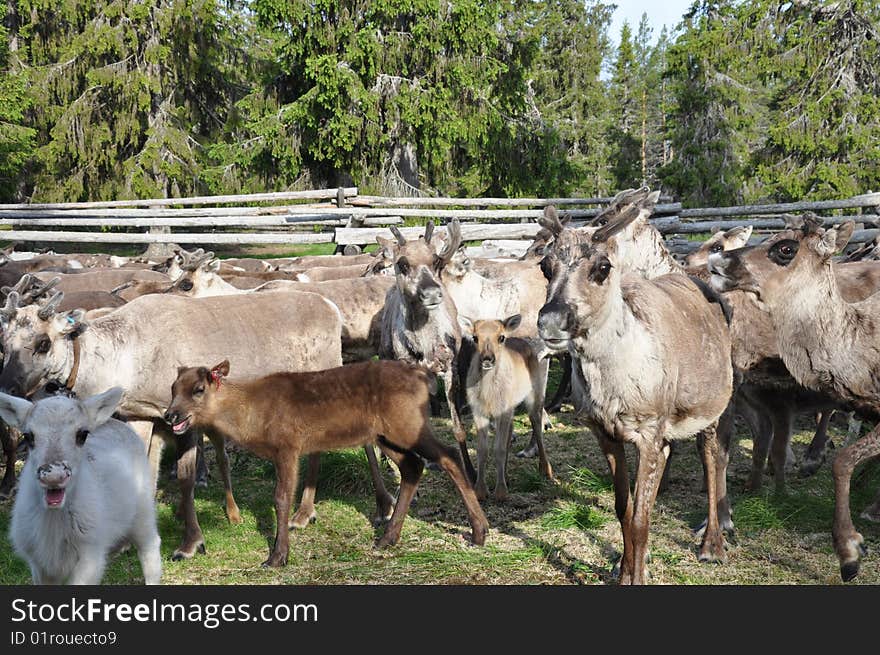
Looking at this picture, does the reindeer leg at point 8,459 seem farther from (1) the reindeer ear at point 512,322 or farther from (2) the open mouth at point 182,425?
(1) the reindeer ear at point 512,322

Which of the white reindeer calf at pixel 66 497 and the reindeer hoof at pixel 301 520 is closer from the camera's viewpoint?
the white reindeer calf at pixel 66 497

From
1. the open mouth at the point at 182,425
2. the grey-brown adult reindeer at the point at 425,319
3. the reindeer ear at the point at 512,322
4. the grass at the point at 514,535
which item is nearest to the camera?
the grass at the point at 514,535

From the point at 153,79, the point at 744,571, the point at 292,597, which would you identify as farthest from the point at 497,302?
the point at 153,79

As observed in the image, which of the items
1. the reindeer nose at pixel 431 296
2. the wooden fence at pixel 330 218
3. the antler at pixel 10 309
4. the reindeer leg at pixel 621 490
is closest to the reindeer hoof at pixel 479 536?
the reindeer leg at pixel 621 490

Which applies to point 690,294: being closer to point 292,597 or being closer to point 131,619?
point 292,597

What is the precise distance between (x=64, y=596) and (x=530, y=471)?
4514 millimetres

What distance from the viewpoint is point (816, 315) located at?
587 centimetres

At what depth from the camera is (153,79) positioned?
27.0 meters

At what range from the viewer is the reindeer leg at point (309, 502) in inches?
260

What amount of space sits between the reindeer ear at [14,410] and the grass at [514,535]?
4.80 ft

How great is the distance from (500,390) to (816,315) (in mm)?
2703

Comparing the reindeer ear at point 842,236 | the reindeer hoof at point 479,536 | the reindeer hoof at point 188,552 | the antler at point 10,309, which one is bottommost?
the reindeer hoof at point 188,552

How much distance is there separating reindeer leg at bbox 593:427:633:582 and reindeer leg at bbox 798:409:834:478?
3157 millimetres

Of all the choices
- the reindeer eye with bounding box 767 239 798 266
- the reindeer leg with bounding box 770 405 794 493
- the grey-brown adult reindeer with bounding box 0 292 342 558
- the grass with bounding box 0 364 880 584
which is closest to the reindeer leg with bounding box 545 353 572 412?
the grass with bounding box 0 364 880 584
